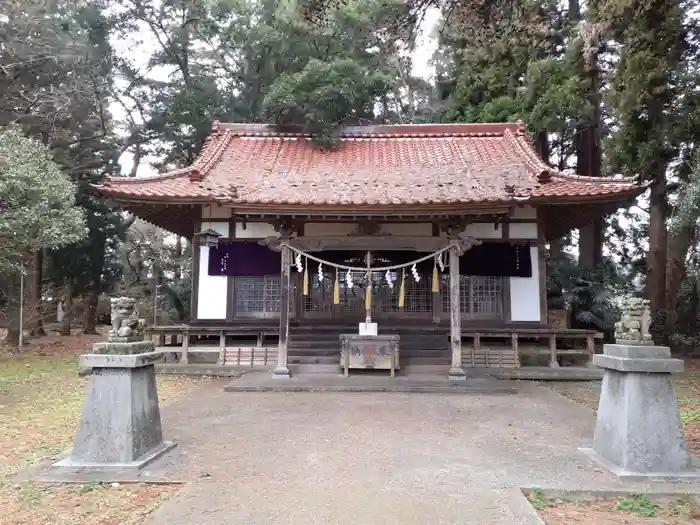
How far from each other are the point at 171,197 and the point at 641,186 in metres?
9.33

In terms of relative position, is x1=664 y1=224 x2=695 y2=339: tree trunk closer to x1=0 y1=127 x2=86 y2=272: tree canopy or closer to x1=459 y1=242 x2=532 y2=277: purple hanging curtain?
x1=459 y1=242 x2=532 y2=277: purple hanging curtain

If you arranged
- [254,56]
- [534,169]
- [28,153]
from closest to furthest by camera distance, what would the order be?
1. [28,153]
2. [534,169]
3. [254,56]

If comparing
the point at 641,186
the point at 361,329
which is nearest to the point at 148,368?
the point at 361,329

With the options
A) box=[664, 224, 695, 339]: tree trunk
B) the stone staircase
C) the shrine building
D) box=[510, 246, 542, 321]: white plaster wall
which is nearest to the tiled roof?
the shrine building

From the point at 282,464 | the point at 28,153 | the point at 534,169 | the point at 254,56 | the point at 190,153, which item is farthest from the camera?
the point at 190,153

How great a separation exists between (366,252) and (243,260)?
113 inches

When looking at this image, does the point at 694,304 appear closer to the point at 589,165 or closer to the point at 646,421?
the point at 589,165

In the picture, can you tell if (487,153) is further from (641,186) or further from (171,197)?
Result: (171,197)

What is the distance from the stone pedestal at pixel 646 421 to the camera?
176 inches

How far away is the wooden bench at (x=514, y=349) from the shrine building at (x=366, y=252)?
3cm

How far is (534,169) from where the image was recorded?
469 inches

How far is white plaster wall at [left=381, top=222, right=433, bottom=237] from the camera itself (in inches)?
462

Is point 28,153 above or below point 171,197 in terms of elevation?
above

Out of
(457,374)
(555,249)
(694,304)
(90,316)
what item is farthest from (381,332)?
(90,316)
